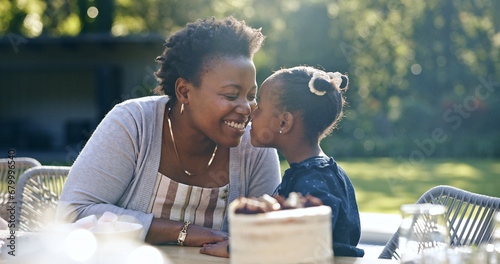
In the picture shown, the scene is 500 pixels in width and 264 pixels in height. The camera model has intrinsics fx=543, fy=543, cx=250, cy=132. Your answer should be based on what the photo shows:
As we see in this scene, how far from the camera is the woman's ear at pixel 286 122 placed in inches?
90.7

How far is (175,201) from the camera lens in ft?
7.83

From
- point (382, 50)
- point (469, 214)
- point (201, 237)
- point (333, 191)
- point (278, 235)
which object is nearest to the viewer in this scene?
point (278, 235)

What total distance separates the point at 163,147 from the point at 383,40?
68.6ft

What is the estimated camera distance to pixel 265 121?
93.0 inches

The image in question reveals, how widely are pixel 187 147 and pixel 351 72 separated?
20922 millimetres

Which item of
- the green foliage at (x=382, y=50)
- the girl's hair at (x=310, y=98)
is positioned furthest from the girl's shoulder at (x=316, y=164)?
the green foliage at (x=382, y=50)

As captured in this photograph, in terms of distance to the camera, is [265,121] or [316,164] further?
[265,121]

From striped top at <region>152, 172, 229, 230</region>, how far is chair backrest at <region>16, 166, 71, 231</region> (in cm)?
92

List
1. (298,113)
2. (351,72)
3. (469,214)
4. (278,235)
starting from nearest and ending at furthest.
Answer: (278,235), (469,214), (298,113), (351,72)

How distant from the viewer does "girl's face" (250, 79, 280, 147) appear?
92.0 inches

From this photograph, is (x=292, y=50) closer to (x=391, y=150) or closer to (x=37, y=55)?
(x=391, y=150)

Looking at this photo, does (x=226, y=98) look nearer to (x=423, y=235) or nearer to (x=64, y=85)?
(x=423, y=235)

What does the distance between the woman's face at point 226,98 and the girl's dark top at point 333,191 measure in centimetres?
41

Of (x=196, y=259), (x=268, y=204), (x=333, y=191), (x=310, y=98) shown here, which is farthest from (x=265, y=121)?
(x=268, y=204)
